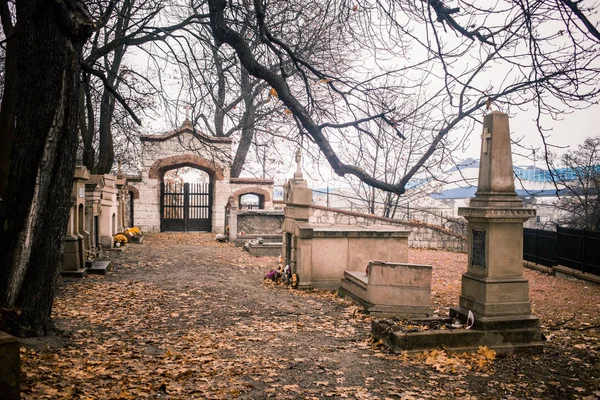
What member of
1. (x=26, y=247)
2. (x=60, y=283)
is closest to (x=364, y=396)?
(x=26, y=247)

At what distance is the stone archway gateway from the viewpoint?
959 inches

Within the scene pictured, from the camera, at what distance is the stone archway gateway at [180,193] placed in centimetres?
2436

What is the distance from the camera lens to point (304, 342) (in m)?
6.48

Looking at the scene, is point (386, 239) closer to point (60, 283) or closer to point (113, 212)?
point (60, 283)

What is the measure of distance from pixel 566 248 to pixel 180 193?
17912 millimetres

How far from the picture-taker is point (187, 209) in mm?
25328

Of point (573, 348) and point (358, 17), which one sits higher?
point (358, 17)

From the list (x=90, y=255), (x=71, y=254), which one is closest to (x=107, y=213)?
(x=90, y=255)

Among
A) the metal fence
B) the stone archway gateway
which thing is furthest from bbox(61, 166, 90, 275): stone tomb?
the metal fence

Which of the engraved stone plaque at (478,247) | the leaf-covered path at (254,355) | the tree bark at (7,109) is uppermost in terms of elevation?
the tree bark at (7,109)

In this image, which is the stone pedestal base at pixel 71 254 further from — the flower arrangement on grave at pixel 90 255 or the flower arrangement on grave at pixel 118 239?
the flower arrangement on grave at pixel 118 239

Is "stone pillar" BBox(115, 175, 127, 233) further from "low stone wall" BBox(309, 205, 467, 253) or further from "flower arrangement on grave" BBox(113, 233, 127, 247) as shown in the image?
"low stone wall" BBox(309, 205, 467, 253)

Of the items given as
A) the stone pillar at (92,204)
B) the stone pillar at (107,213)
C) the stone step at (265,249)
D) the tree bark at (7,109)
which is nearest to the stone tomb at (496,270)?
the tree bark at (7,109)

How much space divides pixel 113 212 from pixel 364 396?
1427 cm
